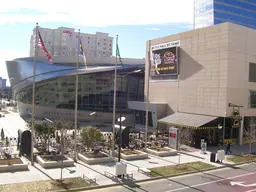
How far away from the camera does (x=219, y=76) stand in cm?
3916

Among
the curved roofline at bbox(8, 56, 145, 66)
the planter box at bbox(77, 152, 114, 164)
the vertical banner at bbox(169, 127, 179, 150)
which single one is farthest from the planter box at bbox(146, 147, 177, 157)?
the curved roofline at bbox(8, 56, 145, 66)

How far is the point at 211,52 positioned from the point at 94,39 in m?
125

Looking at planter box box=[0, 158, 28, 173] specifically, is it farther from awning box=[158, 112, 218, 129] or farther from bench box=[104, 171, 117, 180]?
awning box=[158, 112, 218, 129]

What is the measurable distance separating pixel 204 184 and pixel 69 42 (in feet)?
454

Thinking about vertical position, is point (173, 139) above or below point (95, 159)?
above

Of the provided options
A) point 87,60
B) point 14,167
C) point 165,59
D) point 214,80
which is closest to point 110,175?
point 14,167

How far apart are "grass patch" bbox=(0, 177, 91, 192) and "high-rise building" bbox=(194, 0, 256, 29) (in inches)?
3419

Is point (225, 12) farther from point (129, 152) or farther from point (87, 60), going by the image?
point (129, 152)

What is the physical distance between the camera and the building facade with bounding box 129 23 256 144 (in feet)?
126

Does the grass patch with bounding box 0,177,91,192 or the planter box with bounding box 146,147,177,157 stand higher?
the grass patch with bounding box 0,177,91,192

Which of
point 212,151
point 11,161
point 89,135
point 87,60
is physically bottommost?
point 212,151

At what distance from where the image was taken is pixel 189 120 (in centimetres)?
3994

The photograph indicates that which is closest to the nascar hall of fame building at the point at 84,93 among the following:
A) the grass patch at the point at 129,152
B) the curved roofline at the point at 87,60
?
the curved roofline at the point at 87,60

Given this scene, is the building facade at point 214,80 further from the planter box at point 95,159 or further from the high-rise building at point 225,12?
the high-rise building at point 225,12
